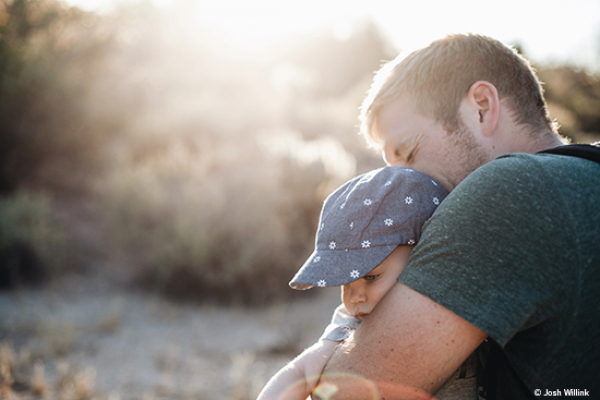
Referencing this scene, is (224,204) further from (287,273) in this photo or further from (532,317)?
(532,317)

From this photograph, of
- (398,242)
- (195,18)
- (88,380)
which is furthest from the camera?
(195,18)

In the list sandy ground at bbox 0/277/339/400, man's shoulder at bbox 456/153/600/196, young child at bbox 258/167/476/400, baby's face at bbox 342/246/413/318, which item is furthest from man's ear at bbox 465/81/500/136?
sandy ground at bbox 0/277/339/400

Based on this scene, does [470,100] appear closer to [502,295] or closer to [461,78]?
[461,78]

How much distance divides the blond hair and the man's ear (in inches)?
1.4

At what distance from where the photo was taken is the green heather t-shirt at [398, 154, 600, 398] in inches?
36.9

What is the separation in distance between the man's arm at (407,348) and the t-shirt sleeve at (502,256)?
0.05 meters

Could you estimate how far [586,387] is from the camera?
38.7 inches

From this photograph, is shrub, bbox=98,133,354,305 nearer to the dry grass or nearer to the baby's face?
the dry grass

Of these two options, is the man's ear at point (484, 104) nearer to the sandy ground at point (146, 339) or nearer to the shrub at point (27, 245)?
the sandy ground at point (146, 339)

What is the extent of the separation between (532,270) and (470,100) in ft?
2.82

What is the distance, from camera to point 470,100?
1583 millimetres

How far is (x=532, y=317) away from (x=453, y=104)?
3.01 feet

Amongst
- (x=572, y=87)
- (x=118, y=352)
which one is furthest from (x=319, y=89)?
(x=118, y=352)

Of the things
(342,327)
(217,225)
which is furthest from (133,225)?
(342,327)
